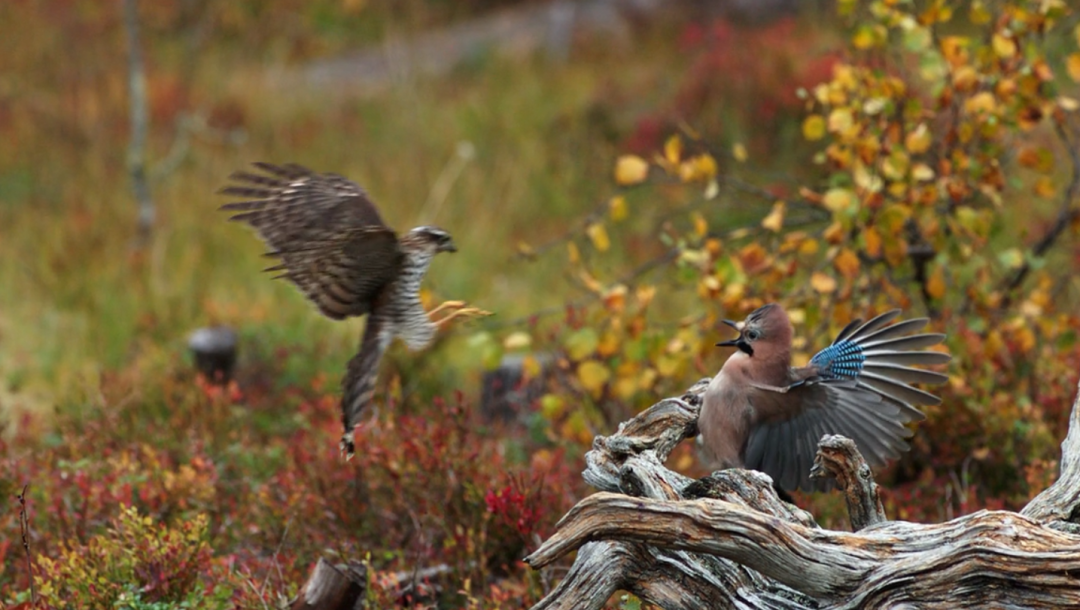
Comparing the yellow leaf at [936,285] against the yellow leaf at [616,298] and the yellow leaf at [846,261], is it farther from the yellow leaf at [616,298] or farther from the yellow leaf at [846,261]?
the yellow leaf at [616,298]

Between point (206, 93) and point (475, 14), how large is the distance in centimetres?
515

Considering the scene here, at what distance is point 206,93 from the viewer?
43.9 feet

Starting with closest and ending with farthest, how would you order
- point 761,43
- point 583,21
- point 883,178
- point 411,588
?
point 411,588, point 883,178, point 761,43, point 583,21

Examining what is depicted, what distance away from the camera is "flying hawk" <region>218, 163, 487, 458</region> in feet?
12.5

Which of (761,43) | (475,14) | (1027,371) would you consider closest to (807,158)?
(761,43)

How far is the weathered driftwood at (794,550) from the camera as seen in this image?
3115 mm

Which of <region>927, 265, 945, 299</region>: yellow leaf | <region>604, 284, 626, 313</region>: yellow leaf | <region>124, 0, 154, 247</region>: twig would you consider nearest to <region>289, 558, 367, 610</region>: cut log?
<region>604, 284, 626, 313</region>: yellow leaf

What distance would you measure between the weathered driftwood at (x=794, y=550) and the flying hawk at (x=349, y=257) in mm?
828

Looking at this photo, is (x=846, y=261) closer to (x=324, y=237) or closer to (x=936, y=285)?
(x=936, y=285)

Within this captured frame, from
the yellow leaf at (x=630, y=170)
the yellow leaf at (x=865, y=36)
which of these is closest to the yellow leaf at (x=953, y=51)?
the yellow leaf at (x=865, y=36)

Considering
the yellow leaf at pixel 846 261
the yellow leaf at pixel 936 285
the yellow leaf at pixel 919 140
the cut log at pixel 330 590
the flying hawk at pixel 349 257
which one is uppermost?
the yellow leaf at pixel 919 140

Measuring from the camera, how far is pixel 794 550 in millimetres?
3199

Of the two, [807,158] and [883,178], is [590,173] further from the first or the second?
[883,178]

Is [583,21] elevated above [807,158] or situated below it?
above
